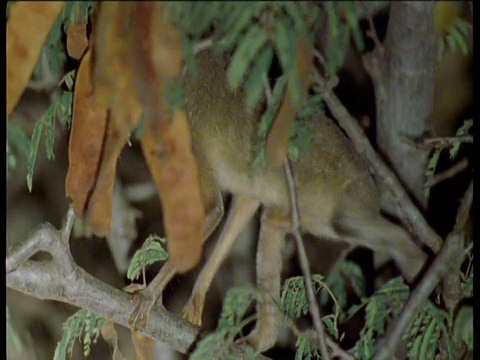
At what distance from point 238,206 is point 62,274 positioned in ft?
0.99

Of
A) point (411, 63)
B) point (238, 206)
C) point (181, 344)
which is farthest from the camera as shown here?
point (238, 206)

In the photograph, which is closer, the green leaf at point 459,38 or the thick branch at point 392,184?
the green leaf at point 459,38

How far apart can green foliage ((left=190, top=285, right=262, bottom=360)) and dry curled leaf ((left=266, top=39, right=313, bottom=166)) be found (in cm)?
19

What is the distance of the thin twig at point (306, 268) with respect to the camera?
806 millimetres

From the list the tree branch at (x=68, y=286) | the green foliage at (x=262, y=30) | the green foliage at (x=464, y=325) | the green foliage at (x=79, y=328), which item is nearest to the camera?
the green foliage at (x=262, y=30)

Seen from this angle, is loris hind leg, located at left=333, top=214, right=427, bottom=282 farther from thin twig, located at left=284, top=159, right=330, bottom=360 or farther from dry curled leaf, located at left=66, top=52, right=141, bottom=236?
dry curled leaf, located at left=66, top=52, right=141, bottom=236

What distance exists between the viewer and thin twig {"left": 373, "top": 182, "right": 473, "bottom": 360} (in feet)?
2.51

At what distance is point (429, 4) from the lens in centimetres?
70

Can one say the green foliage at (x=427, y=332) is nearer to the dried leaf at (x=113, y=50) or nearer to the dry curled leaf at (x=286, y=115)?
the dry curled leaf at (x=286, y=115)

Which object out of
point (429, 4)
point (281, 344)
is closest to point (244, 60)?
point (429, 4)

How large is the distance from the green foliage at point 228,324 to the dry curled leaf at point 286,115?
19 centimetres

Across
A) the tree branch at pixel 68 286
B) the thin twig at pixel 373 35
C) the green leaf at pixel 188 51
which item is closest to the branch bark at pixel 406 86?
the thin twig at pixel 373 35

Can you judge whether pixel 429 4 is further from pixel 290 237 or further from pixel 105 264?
pixel 105 264

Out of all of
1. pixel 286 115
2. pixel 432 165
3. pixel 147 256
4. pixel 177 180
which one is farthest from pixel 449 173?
pixel 147 256
